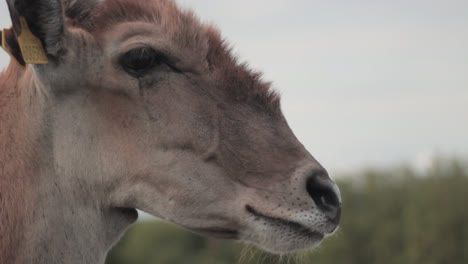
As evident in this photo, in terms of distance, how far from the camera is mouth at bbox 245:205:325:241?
506cm

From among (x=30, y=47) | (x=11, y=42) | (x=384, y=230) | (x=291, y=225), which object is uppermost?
(x=291, y=225)

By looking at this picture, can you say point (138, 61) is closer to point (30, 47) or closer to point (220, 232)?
point (30, 47)

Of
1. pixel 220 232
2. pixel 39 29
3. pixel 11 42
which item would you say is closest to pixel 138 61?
pixel 39 29

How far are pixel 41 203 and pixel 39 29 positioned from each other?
1.42 metres

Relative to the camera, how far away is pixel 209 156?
17.1 feet

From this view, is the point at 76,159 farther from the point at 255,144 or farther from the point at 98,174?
the point at 255,144

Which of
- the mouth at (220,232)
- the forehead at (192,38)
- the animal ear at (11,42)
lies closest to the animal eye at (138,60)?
the forehead at (192,38)

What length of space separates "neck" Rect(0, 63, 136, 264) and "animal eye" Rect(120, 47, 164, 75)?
71 cm

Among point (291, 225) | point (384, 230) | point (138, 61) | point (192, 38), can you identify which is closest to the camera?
point (291, 225)

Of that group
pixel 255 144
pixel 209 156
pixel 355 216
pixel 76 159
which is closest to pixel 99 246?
pixel 76 159

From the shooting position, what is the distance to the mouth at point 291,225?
5.06m

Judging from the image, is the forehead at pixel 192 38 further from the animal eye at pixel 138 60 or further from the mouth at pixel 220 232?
the mouth at pixel 220 232

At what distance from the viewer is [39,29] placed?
5.25 metres

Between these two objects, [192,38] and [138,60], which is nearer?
[138,60]
